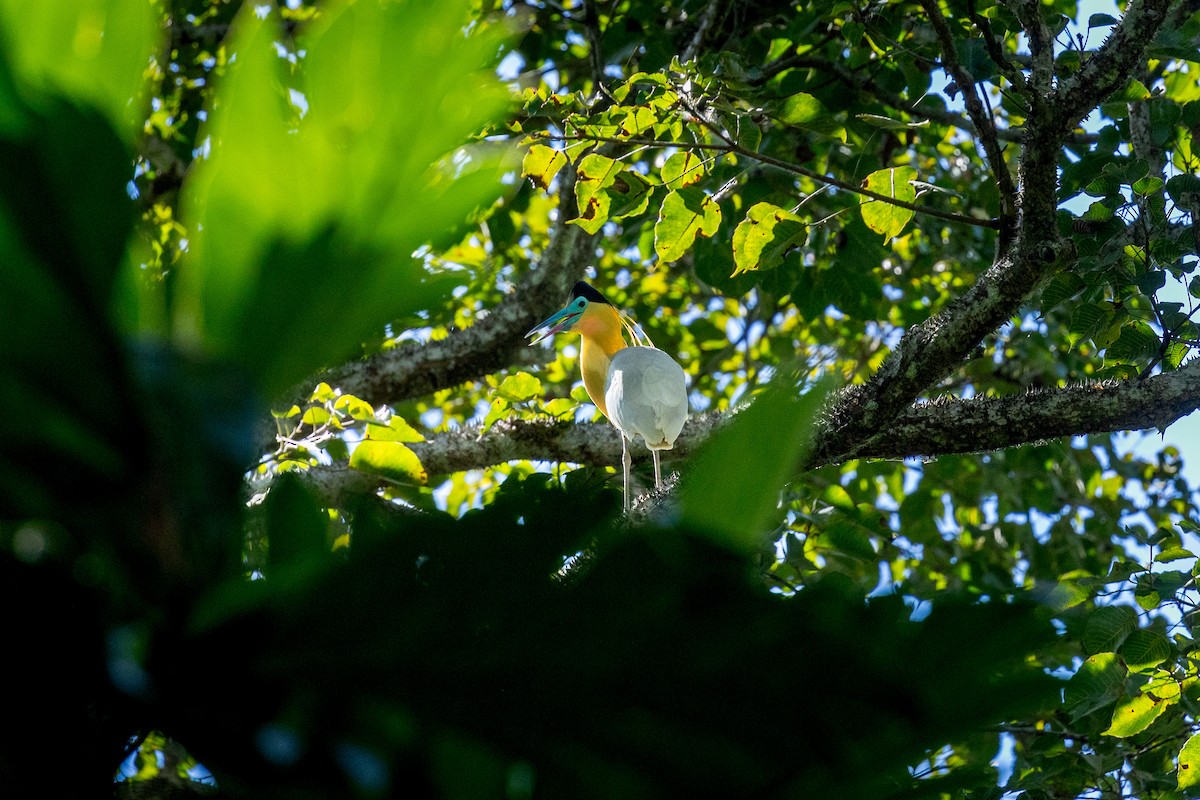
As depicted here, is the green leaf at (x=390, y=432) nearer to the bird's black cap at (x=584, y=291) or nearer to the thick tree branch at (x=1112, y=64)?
the bird's black cap at (x=584, y=291)

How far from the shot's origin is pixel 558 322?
262 cm

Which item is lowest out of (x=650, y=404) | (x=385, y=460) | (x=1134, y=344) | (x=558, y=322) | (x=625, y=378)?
(x=385, y=460)

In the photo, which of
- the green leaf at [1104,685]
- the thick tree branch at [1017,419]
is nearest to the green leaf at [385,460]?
the thick tree branch at [1017,419]

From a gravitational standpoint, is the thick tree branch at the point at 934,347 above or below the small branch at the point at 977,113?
below

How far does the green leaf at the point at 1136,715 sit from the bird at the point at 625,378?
0.83 metres

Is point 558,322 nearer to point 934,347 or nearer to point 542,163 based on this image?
point 542,163

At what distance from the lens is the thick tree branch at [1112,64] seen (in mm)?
1414

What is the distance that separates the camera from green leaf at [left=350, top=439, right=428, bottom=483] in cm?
145

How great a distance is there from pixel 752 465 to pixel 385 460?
130 cm

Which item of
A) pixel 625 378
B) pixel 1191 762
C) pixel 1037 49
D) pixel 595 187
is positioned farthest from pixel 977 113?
pixel 1191 762

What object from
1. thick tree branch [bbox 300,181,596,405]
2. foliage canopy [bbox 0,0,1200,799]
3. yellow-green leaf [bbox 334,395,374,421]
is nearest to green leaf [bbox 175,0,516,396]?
foliage canopy [bbox 0,0,1200,799]

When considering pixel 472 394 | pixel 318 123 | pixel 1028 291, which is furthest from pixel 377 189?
pixel 472 394

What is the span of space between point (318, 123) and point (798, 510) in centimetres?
192

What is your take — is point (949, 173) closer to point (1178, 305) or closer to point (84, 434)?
point (1178, 305)
